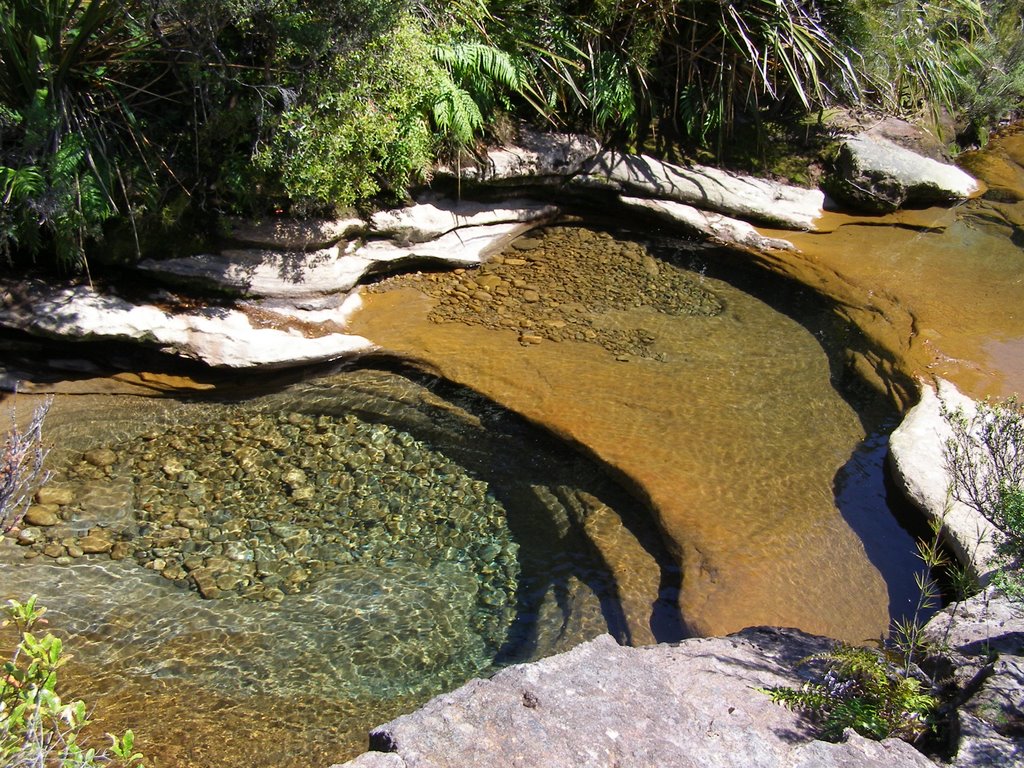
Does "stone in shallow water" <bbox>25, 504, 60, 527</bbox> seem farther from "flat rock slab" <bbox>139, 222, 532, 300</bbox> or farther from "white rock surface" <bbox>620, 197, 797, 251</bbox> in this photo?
"white rock surface" <bbox>620, 197, 797, 251</bbox>

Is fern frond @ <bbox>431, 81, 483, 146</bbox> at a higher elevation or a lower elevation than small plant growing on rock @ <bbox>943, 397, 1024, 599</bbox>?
higher

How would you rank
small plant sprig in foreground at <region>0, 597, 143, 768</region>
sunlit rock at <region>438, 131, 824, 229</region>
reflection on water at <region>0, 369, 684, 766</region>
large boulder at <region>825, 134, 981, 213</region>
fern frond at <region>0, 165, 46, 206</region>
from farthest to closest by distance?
large boulder at <region>825, 134, 981, 213</region> < sunlit rock at <region>438, 131, 824, 229</region> < fern frond at <region>0, 165, 46, 206</region> < reflection on water at <region>0, 369, 684, 766</region> < small plant sprig in foreground at <region>0, 597, 143, 768</region>

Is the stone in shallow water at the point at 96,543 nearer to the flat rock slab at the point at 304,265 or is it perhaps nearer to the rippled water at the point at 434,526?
the rippled water at the point at 434,526

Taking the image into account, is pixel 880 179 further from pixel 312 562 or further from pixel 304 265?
pixel 312 562

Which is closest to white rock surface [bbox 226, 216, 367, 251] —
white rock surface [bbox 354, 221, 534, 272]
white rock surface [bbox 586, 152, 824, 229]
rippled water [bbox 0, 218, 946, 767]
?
white rock surface [bbox 354, 221, 534, 272]

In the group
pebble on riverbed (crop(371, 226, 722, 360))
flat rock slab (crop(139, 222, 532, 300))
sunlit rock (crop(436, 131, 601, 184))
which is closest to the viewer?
flat rock slab (crop(139, 222, 532, 300))

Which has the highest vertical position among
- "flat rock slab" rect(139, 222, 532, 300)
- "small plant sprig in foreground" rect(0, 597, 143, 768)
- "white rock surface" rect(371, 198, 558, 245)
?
"white rock surface" rect(371, 198, 558, 245)

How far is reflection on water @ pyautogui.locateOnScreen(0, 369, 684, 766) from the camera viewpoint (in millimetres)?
3748

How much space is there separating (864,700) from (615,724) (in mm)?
952

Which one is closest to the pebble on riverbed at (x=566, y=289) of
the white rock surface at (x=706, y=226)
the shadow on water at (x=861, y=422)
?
the white rock surface at (x=706, y=226)

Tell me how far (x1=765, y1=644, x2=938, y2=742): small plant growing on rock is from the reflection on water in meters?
1.11

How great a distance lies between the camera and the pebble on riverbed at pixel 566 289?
21.6ft

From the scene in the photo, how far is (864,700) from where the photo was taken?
9.87 ft

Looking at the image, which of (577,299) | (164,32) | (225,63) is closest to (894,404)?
(577,299)
